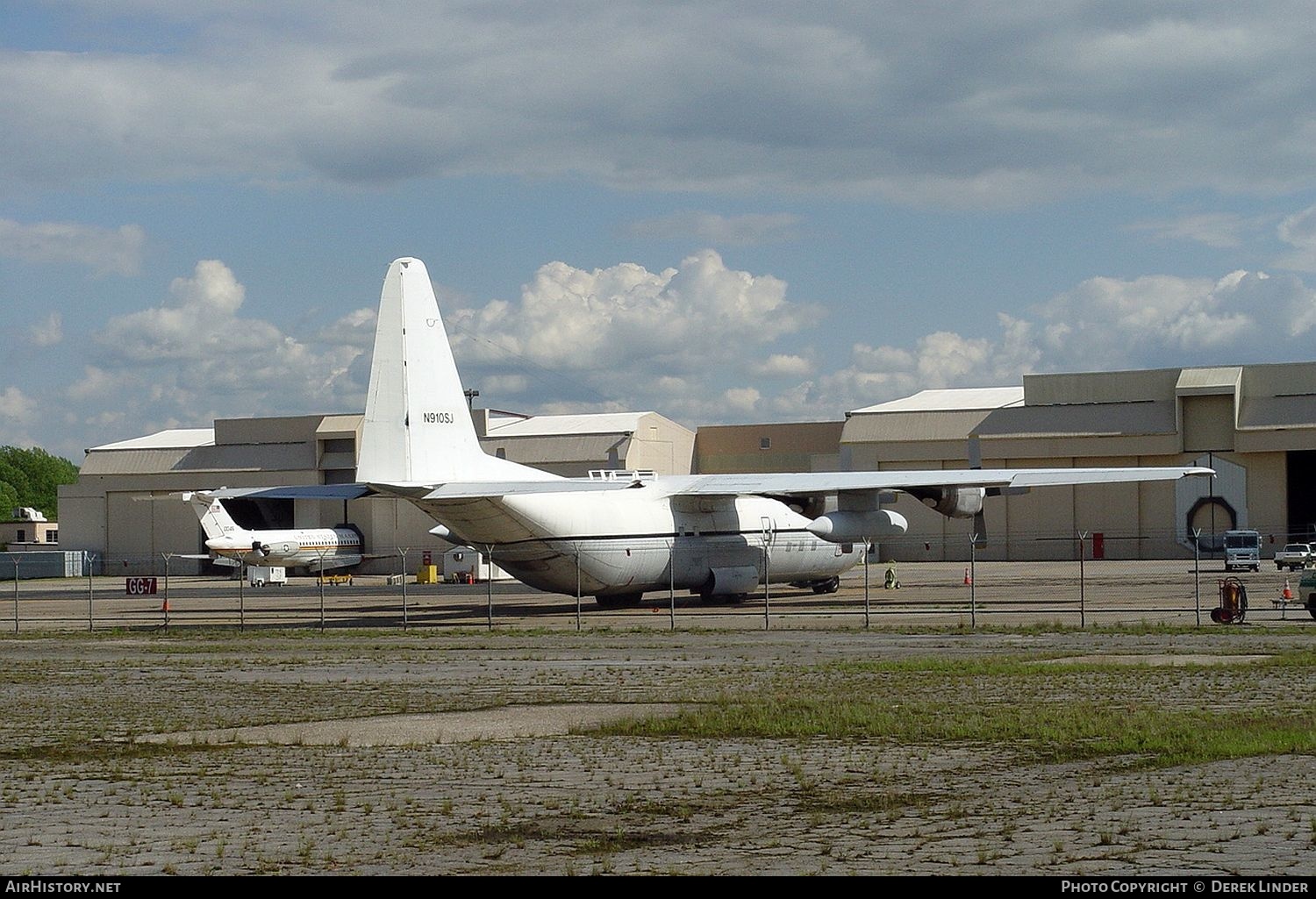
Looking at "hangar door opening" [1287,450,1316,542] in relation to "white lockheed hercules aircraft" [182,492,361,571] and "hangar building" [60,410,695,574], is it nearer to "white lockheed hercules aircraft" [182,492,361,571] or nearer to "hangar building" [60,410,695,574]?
"hangar building" [60,410,695,574]

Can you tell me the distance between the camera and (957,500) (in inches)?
1606

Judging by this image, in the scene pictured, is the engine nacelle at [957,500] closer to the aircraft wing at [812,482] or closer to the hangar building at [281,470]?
the aircraft wing at [812,482]

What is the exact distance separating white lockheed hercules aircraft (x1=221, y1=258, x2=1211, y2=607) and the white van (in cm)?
2569

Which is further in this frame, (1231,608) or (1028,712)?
(1231,608)

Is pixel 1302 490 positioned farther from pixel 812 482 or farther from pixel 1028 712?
pixel 1028 712

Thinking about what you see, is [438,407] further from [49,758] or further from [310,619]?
[49,758]

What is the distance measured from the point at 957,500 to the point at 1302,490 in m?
51.9

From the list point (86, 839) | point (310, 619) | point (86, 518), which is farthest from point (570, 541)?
point (86, 518)

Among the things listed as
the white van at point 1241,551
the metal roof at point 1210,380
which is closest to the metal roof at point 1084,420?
the metal roof at point 1210,380

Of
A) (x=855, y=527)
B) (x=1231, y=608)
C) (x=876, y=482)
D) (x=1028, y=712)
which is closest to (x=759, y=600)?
(x=855, y=527)

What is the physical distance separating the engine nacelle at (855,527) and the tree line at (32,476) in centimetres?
15531

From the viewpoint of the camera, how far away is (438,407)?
111 feet

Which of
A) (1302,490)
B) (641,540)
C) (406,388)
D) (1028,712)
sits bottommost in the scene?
(1028,712)

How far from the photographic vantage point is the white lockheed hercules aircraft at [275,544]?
66000mm
